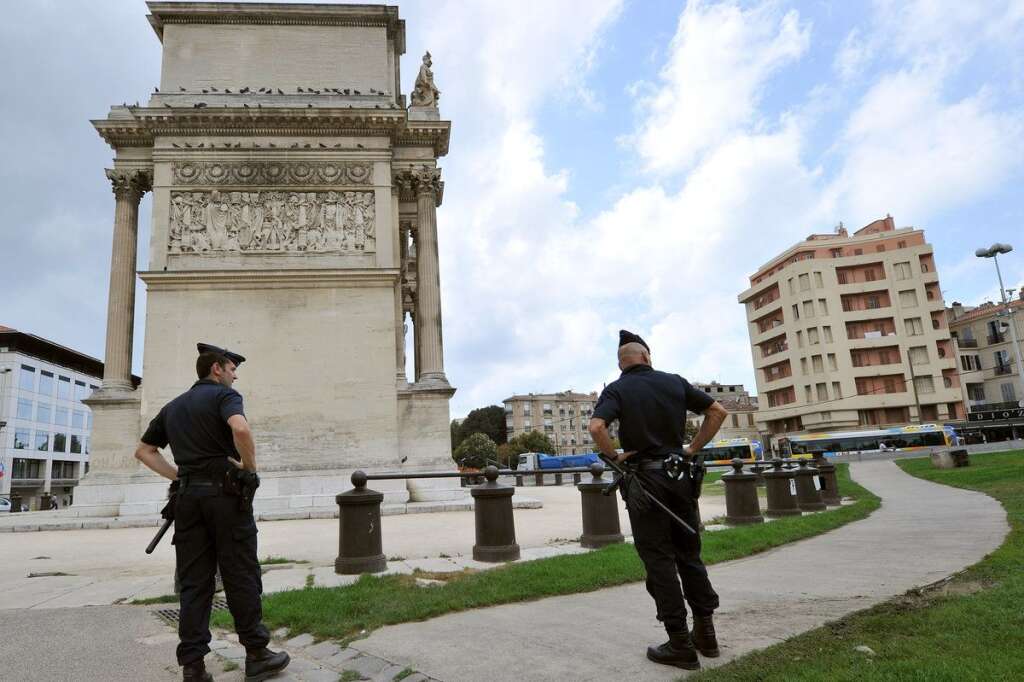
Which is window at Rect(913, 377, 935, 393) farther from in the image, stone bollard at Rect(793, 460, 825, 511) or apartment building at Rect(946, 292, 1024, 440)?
stone bollard at Rect(793, 460, 825, 511)

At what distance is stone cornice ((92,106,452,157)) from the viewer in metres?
19.6

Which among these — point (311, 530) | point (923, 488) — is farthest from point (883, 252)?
point (311, 530)

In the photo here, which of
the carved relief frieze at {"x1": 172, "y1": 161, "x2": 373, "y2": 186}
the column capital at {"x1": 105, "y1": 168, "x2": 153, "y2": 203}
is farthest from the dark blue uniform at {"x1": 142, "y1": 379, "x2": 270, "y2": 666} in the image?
the column capital at {"x1": 105, "y1": 168, "x2": 153, "y2": 203}

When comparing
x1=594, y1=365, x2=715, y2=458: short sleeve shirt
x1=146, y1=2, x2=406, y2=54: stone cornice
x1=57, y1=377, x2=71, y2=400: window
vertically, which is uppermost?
x1=146, y1=2, x2=406, y2=54: stone cornice

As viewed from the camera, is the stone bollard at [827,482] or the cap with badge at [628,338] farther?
the stone bollard at [827,482]

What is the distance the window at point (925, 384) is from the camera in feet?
179

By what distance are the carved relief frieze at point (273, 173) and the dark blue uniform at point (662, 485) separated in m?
17.7

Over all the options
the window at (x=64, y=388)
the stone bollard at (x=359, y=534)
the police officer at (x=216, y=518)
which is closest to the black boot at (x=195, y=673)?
the police officer at (x=216, y=518)

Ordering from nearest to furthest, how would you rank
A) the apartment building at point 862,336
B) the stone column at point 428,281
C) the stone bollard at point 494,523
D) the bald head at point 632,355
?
the bald head at point 632,355, the stone bollard at point 494,523, the stone column at point 428,281, the apartment building at point 862,336

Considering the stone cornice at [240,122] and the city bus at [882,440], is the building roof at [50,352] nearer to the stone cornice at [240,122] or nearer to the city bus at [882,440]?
the stone cornice at [240,122]

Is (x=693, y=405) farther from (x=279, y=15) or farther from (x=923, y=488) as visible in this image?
(x=279, y=15)

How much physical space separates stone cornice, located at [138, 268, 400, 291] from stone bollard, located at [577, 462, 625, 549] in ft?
41.3

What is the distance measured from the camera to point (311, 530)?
42.0 ft

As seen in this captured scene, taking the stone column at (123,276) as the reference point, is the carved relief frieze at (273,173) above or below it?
above
